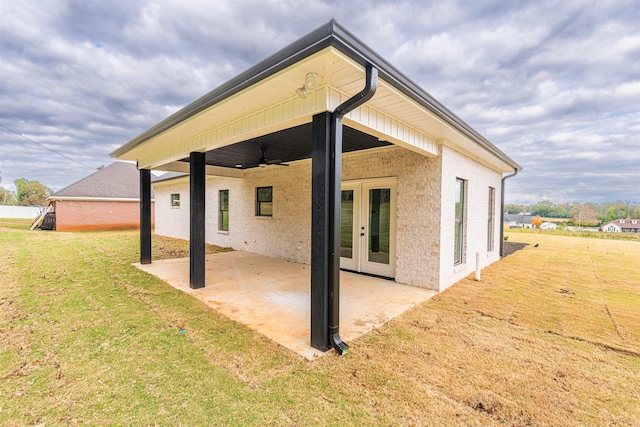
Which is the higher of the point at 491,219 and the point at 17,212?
the point at 491,219

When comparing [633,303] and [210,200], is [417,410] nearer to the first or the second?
[633,303]

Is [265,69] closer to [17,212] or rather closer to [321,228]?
[321,228]

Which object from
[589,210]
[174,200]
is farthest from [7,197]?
[589,210]

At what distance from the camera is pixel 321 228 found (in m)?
2.94

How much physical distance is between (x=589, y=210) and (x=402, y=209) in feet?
193

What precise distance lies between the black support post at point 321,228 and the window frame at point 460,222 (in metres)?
4.32

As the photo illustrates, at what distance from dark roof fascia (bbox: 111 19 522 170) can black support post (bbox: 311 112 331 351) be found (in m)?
0.68

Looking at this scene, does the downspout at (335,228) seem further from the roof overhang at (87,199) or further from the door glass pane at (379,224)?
the roof overhang at (87,199)

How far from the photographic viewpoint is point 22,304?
4.27 m

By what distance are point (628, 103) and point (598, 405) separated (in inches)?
913

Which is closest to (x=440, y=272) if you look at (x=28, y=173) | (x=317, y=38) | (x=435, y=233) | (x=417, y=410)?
(x=435, y=233)

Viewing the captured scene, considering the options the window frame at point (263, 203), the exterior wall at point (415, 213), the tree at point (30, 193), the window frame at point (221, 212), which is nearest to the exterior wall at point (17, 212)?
the tree at point (30, 193)

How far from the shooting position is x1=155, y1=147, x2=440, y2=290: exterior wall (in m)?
5.32

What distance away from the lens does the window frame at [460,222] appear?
6172mm
